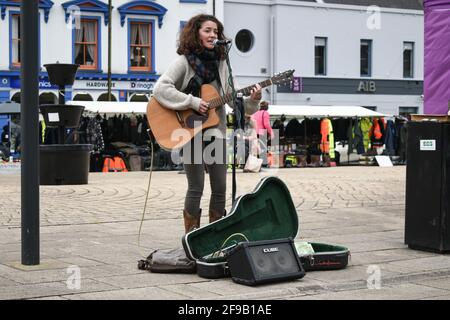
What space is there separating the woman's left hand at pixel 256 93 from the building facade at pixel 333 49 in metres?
29.6

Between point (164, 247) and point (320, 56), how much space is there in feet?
107

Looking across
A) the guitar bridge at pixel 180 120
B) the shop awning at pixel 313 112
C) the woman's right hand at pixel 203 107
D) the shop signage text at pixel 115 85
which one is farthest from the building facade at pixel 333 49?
the woman's right hand at pixel 203 107

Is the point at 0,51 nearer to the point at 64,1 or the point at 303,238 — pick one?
the point at 64,1

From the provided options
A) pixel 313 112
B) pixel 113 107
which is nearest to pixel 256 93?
pixel 113 107

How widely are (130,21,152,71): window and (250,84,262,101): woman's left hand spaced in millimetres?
28722

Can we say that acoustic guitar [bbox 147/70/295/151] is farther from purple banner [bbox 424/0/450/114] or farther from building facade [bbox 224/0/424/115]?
building facade [bbox 224/0/424/115]

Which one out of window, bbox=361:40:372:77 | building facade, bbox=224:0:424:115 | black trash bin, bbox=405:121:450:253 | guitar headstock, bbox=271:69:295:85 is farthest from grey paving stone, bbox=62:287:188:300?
window, bbox=361:40:372:77

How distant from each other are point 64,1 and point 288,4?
33.8 ft

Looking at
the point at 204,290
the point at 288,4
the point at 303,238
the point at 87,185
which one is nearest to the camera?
the point at 204,290

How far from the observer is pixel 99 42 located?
112ft

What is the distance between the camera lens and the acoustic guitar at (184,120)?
251 inches

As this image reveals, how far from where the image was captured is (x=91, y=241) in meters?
7.75

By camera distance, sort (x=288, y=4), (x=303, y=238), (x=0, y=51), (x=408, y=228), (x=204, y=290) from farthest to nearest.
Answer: (x=288, y=4)
(x=0, y=51)
(x=303, y=238)
(x=408, y=228)
(x=204, y=290)
